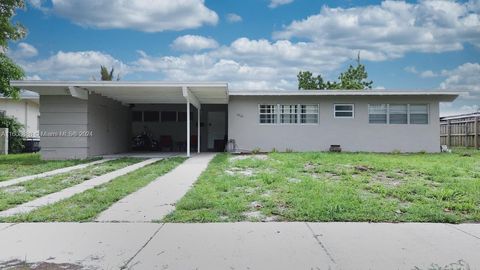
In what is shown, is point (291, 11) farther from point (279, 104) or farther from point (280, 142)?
point (280, 142)

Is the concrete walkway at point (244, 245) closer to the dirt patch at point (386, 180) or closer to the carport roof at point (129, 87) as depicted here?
the dirt patch at point (386, 180)

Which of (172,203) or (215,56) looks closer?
(172,203)

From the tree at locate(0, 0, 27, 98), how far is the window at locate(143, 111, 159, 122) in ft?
20.9

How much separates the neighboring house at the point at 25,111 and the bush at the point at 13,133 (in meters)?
1.99

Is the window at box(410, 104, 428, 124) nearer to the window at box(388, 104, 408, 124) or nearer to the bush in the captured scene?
the window at box(388, 104, 408, 124)

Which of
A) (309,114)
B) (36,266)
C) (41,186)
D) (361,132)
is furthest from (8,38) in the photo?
(36,266)

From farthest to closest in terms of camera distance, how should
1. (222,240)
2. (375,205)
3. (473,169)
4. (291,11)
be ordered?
(291,11) → (473,169) → (375,205) → (222,240)

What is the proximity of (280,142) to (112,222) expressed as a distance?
13.1 metres

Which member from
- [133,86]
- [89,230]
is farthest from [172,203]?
[133,86]

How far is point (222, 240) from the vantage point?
4133 millimetres

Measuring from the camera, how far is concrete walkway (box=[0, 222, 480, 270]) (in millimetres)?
3508

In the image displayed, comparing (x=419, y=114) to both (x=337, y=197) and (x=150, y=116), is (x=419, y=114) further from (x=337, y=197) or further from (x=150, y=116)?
(x=150, y=116)

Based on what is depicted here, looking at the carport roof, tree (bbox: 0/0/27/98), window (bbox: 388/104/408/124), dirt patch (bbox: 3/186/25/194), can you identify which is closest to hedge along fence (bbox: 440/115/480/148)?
window (bbox: 388/104/408/124)

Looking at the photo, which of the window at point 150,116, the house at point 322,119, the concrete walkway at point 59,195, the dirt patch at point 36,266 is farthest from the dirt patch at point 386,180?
the window at point 150,116
